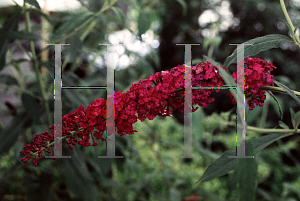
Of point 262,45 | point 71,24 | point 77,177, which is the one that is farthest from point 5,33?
point 262,45

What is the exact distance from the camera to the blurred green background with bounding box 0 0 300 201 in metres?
0.88

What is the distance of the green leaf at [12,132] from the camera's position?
0.84 meters

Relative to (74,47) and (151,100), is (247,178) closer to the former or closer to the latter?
(151,100)

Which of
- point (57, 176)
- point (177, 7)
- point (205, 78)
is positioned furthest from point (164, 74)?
point (177, 7)

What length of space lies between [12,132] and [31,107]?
12 centimetres

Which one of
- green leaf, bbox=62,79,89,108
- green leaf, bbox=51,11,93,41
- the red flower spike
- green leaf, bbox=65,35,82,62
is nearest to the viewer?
the red flower spike

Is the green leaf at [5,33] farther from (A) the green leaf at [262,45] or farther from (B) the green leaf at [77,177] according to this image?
(A) the green leaf at [262,45]

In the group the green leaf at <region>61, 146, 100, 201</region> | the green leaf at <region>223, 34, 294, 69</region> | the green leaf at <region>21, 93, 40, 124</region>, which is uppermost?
the green leaf at <region>223, 34, 294, 69</region>

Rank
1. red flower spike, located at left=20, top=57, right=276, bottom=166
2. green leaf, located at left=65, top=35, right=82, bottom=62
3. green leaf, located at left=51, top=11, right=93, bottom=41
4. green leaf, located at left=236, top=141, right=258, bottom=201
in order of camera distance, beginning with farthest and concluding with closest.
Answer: green leaf, located at left=65, top=35, right=82, bottom=62 < green leaf, located at left=51, top=11, right=93, bottom=41 < red flower spike, located at left=20, top=57, right=276, bottom=166 < green leaf, located at left=236, top=141, right=258, bottom=201

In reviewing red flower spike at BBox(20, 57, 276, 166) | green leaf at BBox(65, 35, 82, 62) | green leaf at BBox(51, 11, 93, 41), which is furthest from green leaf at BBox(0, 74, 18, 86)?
red flower spike at BBox(20, 57, 276, 166)

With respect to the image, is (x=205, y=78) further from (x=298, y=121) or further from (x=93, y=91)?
(x=93, y=91)

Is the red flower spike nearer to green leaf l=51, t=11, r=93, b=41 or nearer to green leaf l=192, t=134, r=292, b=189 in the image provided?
green leaf l=192, t=134, r=292, b=189

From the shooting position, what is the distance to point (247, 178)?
34cm

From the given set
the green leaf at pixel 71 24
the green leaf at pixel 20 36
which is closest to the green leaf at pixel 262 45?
the green leaf at pixel 71 24
